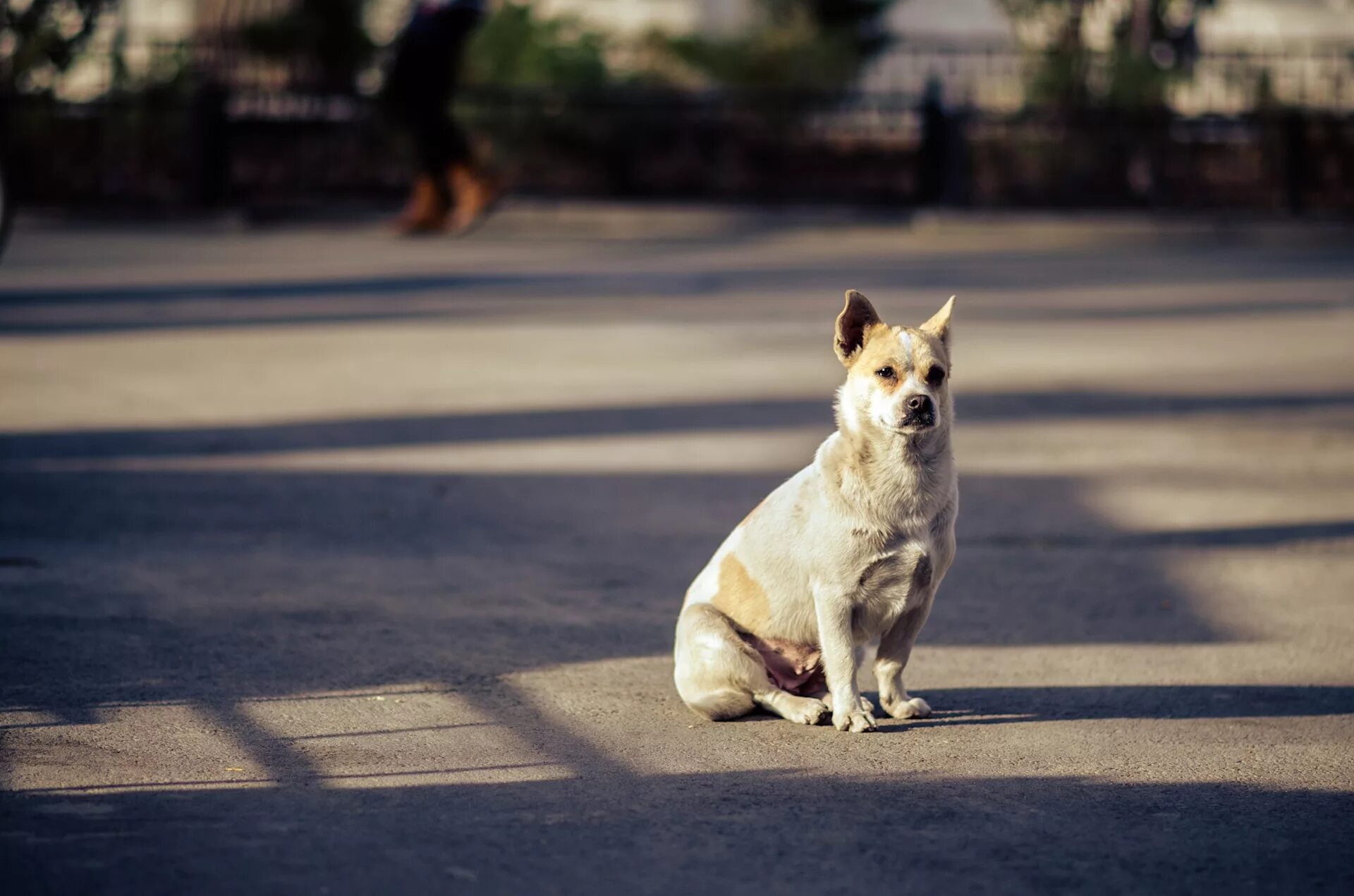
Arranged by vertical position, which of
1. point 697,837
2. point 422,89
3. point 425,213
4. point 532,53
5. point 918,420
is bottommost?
point 697,837

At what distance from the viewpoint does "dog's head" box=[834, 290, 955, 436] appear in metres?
4.30

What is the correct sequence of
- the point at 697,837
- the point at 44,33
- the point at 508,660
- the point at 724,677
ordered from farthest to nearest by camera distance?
the point at 44,33
the point at 508,660
the point at 724,677
the point at 697,837

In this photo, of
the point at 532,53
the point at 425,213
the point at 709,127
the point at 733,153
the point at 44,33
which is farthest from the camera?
the point at 532,53

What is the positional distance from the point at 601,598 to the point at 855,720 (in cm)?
164

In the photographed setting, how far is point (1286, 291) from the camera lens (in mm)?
13797

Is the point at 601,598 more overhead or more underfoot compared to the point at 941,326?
more underfoot

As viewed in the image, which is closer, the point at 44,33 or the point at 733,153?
the point at 44,33

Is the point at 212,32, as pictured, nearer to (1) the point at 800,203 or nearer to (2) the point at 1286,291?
(1) the point at 800,203

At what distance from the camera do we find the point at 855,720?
4480 mm

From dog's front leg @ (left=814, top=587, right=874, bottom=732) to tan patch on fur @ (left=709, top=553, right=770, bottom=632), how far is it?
6.4 inches

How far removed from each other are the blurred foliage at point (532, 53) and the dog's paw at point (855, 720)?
15.1m

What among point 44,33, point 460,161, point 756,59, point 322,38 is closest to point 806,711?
point 460,161

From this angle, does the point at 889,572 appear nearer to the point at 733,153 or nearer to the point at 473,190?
the point at 473,190

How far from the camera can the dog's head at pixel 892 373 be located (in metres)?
4.30
